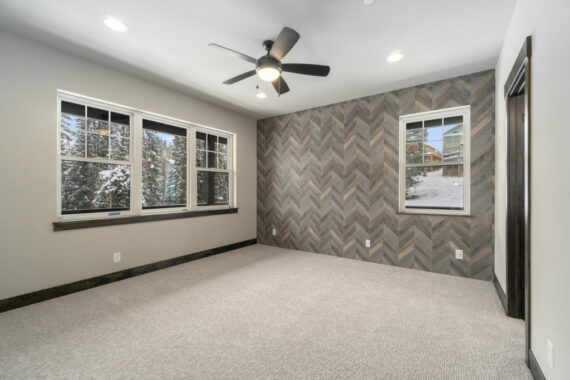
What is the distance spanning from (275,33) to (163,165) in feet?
8.88

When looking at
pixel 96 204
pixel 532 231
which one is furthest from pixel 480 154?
pixel 96 204

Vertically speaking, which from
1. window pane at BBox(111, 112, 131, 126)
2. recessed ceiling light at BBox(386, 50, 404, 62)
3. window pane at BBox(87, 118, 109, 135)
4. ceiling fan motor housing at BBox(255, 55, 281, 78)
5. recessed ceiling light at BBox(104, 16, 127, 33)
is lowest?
window pane at BBox(87, 118, 109, 135)

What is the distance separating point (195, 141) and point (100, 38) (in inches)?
80.2

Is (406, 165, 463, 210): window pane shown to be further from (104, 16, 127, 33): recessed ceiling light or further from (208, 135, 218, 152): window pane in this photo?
(104, 16, 127, 33): recessed ceiling light

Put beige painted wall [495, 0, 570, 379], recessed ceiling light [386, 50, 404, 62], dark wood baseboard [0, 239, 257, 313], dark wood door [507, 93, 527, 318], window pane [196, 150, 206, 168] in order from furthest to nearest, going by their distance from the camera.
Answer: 1. window pane [196, 150, 206, 168]
2. recessed ceiling light [386, 50, 404, 62]
3. dark wood baseboard [0, 239, 257, 313]
4. dark wood door [507, 93, 527, 318]
5. beige painted wall [495, 0, 570, 379]

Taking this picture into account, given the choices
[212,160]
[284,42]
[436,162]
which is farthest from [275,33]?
[436,162]

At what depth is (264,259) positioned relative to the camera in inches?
175

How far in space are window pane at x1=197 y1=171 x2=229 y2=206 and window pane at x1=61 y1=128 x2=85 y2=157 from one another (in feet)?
5.83

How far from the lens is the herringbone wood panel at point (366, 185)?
348cm

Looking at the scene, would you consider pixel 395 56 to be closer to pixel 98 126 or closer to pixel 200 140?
pixel 200 140

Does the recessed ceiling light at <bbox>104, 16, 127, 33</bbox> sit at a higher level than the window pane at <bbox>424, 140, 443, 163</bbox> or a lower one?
higher

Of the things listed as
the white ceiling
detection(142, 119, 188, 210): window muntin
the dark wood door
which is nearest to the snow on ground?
the dark wood door

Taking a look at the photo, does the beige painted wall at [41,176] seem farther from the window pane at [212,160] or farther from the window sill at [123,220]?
the window pane at [212,160]

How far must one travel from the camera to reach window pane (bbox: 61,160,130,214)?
3.08m
